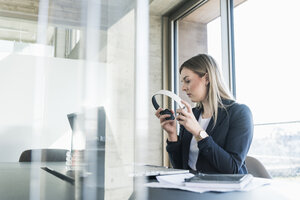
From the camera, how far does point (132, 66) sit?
394 mm

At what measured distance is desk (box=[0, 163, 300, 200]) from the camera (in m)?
0.37

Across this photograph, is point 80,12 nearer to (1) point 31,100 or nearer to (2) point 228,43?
(1) point 31,100

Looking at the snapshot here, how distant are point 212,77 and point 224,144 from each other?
380mm

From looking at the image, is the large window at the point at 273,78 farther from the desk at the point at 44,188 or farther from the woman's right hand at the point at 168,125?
the desk at the point at 44,188

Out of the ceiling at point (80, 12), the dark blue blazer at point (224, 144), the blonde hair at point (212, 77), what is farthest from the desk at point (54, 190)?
the blonde hair at point (212, 77)

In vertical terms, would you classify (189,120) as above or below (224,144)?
above

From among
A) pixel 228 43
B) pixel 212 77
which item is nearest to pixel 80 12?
pixel 212 77

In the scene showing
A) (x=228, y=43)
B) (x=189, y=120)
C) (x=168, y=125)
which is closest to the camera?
(x=189, y=120)

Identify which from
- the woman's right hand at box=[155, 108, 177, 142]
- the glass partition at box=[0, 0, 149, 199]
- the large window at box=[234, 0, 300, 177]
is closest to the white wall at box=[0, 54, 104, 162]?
the glass partition at box=[0, 0, 149, 199]

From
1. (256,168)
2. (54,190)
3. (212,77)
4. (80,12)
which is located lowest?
(256,168)

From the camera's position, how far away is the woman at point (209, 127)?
4.18ft

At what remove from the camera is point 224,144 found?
142 cm

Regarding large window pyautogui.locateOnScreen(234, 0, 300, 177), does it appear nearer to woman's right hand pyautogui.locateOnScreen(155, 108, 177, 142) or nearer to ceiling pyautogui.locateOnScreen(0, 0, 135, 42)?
woman's right hand pyautogui.locateOnScreen(155, 108, 177, 142)

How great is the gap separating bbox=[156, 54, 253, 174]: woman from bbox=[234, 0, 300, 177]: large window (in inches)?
41.7
